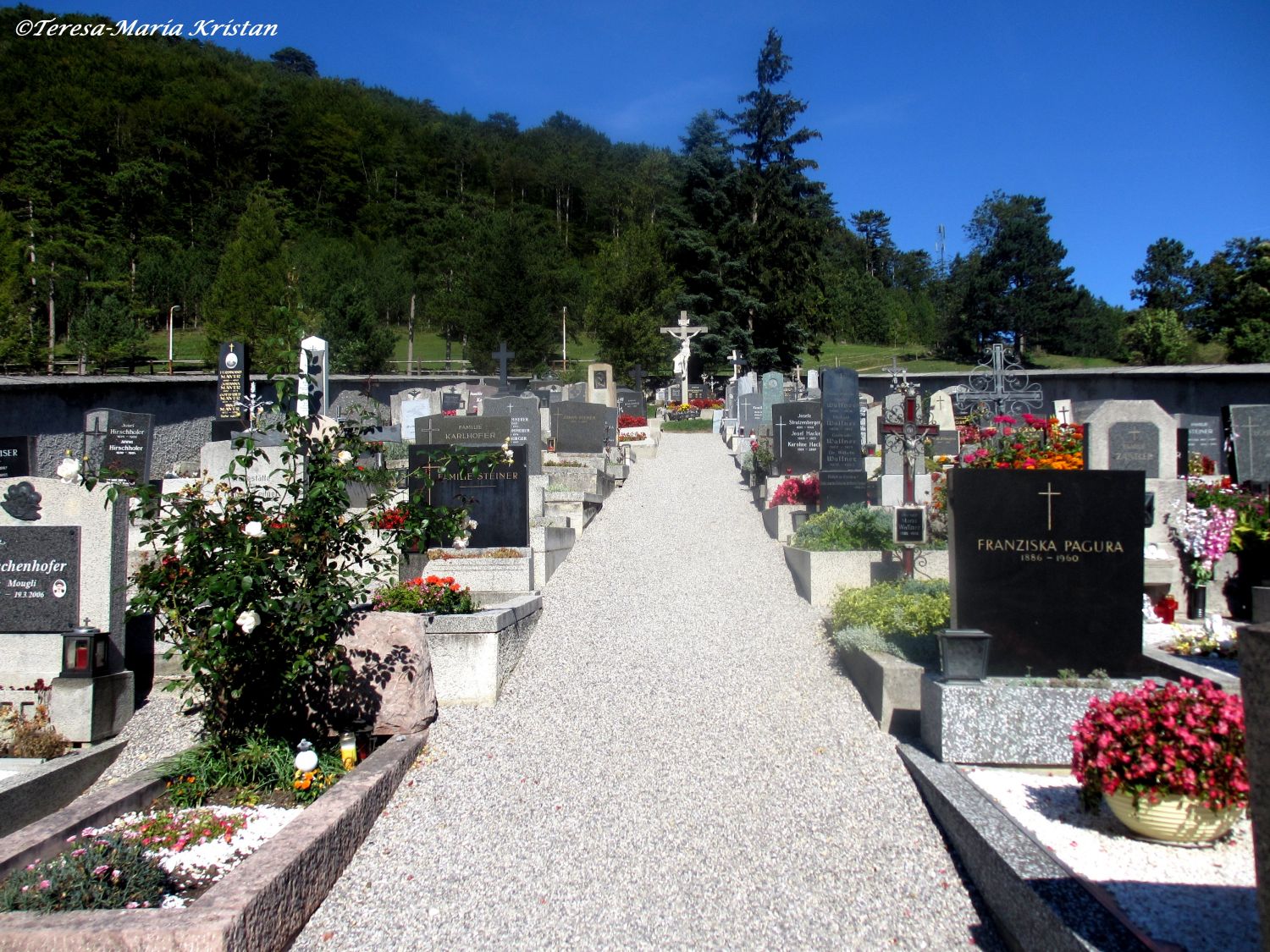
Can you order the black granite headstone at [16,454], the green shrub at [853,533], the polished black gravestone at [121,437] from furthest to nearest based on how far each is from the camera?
the polished black gravestone at [121,437]
the black granite headstone at [16,454]
the green shrub at [853,533]

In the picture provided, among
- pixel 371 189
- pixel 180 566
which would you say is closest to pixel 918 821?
pixel 180 566

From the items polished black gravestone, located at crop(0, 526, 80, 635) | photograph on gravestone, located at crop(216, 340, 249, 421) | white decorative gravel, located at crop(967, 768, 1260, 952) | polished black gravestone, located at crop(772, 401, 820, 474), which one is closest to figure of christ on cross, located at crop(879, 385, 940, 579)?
polished black gravestone, located at crop(772, 401, 820, 474)

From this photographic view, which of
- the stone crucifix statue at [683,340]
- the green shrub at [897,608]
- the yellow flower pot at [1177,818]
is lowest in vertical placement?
the yellow flower pot at [1177,818]

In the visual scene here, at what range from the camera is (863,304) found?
72.8 m

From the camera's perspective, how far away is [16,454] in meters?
14.5

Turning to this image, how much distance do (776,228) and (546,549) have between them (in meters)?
36.1

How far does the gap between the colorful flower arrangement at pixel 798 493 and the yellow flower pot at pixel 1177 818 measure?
9.07m

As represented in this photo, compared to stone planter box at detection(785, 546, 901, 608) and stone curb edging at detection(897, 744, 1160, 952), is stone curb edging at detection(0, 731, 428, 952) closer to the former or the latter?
stone curb edging at detection(897, 744, 1160, 952)

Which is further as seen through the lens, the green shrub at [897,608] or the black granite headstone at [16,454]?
the black granite headstone at [16,454]

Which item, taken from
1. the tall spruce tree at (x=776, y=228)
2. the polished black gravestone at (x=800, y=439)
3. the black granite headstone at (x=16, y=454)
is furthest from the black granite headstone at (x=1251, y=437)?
the tall spruce tree at (x=776, y=228)

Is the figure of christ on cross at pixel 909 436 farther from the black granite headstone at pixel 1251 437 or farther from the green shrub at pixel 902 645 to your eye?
the green shrub at pixel 902 645

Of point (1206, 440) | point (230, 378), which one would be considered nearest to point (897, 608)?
point (1206, 440)

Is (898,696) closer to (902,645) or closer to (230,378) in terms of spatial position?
(902,645)

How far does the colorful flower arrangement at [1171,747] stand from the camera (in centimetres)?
412
